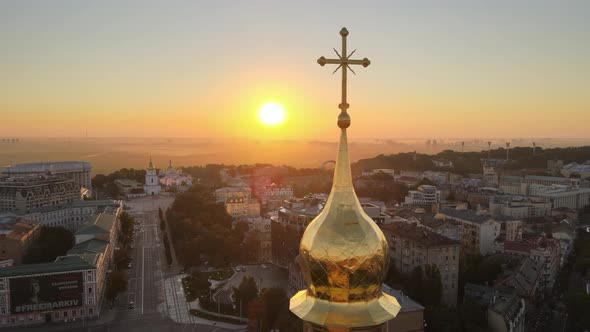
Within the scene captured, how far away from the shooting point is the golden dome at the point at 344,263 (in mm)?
3102

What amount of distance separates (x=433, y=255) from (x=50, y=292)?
46.7ft

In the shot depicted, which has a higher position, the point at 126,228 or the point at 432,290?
the point at 432,290

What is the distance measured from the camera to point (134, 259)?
26672 mm

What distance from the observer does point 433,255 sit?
778 inches

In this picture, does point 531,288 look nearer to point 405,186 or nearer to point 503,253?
point 503,253

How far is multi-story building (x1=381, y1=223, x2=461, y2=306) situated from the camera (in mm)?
19625

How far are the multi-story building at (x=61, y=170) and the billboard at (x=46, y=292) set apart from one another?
33.5 meters

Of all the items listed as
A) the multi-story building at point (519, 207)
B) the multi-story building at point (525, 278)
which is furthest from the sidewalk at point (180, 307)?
the multi-story building at point (519, 207)

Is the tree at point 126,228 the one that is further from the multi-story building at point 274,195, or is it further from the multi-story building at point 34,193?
the multi-story building at point 274,195

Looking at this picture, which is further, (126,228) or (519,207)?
(519,207)

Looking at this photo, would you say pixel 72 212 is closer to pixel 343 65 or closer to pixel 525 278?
pixel 525 278

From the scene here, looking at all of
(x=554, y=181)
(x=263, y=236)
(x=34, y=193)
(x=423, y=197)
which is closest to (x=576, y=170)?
(x=554, y=181)

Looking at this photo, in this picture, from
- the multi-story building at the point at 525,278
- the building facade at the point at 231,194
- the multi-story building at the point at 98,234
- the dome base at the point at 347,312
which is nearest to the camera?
the dome base at the point at 347,312

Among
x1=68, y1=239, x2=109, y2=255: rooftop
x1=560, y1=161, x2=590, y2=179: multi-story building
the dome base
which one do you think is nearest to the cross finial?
the dome base
